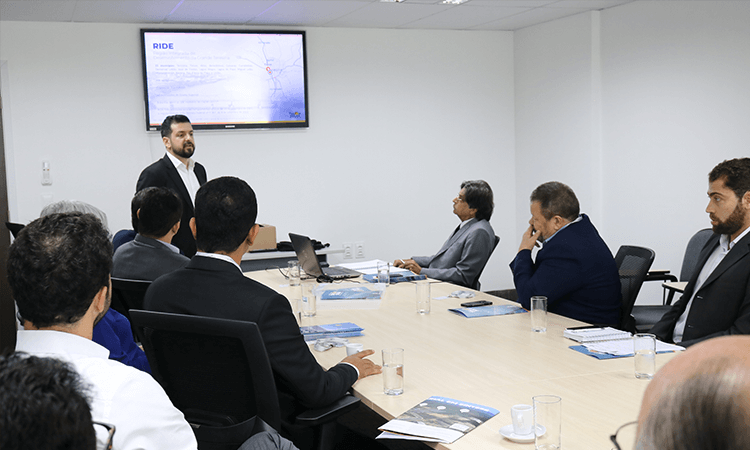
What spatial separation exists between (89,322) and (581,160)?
18.3ft

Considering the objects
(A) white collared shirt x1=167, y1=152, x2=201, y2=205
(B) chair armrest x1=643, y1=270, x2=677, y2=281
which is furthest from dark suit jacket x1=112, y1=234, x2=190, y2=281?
(B) chair armrest x1=643, y1=270, x2=677, y2=281

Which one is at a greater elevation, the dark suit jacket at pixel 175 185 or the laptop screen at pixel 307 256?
the dark suit jacket at pixel 175 185

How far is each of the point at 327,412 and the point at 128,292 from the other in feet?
4.02

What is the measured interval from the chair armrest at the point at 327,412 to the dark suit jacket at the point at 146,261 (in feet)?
4.34

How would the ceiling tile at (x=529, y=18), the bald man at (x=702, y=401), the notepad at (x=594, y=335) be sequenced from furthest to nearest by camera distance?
the ceiling tile at (x=529, y=18) → the notepad at (x=594, y=335) → the bald man at (x=702, y=401)

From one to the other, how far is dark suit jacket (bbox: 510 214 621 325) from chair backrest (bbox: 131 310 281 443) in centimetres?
179

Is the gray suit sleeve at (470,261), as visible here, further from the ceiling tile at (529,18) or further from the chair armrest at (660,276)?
the ceiling tile at (529,18)

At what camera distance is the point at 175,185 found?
4566mm

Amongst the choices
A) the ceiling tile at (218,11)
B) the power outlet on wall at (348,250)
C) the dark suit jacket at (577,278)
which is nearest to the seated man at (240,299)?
the dark suit jacket at (577,278)

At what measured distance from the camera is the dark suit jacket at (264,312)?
2002 mm

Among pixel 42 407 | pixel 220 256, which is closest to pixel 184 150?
pixel 220 256

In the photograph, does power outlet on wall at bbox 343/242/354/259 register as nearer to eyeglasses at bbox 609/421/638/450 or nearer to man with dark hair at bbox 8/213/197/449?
man with dark hair at bbox 8/213/197/449

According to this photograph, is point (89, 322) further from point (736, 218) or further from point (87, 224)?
point (736, 218)

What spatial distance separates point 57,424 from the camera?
0.59m
